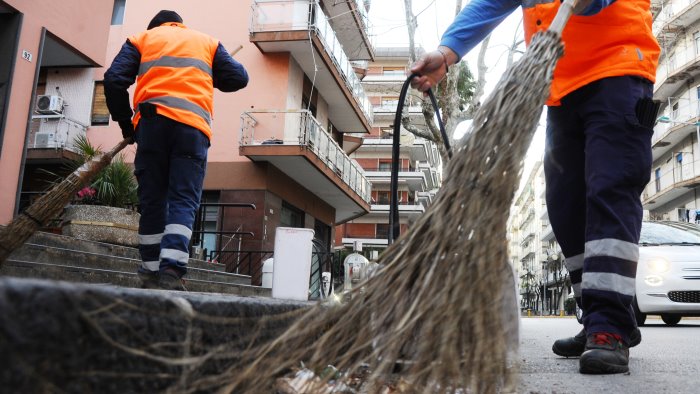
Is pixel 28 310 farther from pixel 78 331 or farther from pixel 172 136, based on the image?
pixel 172 136

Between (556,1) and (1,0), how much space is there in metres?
7.17

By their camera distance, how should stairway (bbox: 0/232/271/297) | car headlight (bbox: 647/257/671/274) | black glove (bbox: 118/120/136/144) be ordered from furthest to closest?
car headlight (bbox: 647/257/671/274) → stairway (bbox: 0/232/271/297) → black glove (bbox: 118/120/136/144)

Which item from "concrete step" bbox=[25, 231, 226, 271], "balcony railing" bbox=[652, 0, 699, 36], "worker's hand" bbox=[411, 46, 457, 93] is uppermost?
"balcony railing" bbox=[652, 0, 699, 36]

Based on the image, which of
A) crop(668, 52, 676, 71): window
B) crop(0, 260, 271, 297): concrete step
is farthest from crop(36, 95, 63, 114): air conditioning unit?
crop(668, 52, 676, 71): window

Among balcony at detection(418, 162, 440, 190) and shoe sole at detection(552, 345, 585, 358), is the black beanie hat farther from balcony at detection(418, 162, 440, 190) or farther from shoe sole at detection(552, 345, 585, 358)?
balcony at detection(418, 162, 440, 190)

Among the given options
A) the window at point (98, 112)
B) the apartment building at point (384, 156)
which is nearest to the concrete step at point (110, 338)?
the window at point (98, 112)

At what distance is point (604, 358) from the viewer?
1992mm

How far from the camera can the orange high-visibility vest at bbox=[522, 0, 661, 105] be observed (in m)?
2.37

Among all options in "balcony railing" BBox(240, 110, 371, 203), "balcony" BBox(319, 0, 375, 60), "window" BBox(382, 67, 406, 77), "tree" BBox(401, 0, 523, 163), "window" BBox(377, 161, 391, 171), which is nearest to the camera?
"tree" BBox(401, 0, 523, 163)

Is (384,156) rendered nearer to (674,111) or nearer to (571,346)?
(674,111)

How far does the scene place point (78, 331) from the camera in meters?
0.80

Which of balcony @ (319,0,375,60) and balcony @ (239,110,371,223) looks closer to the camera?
balcony @ (239,110,371,223)

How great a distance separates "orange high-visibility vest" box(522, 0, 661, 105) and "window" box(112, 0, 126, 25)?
17.4 meters

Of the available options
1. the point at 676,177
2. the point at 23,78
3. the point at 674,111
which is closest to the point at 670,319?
the point at 23,78
